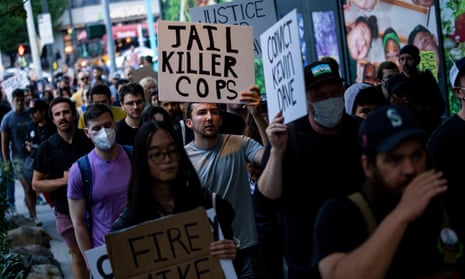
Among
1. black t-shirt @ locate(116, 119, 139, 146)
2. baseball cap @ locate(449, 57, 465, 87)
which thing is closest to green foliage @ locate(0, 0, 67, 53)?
black t-shirt @ locate(116, 119, 139, 146)

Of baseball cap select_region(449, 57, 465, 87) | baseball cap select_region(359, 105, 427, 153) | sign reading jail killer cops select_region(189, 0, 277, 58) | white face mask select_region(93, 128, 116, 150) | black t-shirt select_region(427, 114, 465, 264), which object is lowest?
black t-shirt select_region(427, 114, 465, 264)

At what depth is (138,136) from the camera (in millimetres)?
5051

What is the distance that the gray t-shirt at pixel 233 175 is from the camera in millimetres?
6625

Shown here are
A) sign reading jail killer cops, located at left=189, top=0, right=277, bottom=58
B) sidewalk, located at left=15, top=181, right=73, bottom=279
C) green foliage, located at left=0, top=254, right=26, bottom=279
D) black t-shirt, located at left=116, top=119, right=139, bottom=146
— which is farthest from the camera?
sidewalk, located at left=15, top=181, right=73, bottom=279

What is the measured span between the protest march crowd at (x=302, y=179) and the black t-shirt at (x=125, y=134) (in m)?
0.02

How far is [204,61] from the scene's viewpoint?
6.98 m

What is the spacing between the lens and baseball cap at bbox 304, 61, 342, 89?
A: 208 inches

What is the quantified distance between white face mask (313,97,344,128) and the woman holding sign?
2.42ft

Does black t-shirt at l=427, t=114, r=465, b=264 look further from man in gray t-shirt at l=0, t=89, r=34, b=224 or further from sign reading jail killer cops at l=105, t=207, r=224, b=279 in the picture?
man in gray t-shirt at l=0, t=89, r=34, b=224

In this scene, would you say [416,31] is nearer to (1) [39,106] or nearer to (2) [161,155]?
(1) [39,106]

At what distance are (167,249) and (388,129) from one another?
1599 mm

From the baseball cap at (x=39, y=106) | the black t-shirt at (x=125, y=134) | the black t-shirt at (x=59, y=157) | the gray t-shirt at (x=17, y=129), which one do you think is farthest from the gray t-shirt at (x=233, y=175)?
the gray t-shirt at (x=17, y=129)

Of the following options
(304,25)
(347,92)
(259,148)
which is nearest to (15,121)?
(304,25)

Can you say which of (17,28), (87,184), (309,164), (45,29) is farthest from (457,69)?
(17,28)
